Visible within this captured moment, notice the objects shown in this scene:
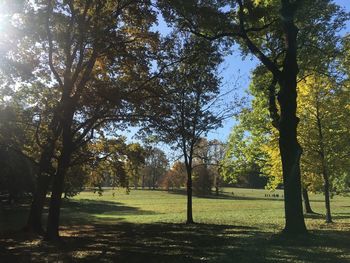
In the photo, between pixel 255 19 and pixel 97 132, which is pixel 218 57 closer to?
pixel 255 19

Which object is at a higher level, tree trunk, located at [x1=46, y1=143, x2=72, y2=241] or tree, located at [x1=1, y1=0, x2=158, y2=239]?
tree, located at [x1=1, y1=0, x2=158, y2=239]

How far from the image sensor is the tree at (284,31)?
630 inches

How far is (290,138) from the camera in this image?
16.3 metres

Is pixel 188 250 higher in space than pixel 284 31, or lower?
lower

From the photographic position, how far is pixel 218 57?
19.3 meters

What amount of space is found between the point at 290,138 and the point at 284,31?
413 cm

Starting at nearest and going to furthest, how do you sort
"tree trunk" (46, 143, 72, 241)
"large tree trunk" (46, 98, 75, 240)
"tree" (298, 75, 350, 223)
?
"large tree trunk" (46, 98, 75, 240) < "tree trunk" (46, 143, 72, 241) < "tree" (298, 75, 350, 223)

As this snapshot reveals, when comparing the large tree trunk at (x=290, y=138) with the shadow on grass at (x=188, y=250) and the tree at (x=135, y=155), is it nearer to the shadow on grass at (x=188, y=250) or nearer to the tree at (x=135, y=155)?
the shadow on grass at (x=188, y=250)

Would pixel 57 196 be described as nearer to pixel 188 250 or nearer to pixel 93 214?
pixel 188 250

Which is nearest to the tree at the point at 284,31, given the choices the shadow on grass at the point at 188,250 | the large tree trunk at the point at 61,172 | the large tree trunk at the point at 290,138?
the large tree trunk at the point at 290,138

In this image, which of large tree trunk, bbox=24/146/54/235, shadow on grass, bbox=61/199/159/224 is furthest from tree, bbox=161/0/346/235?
shadow on grass, bbox=61/199/159/224

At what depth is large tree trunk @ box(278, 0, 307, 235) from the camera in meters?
15.8

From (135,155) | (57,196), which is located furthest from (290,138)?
(135,155)

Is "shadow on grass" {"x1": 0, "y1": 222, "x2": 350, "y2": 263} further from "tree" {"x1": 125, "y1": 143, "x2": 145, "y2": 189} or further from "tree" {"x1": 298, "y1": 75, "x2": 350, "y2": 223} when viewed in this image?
"tree" {"x1": 298, "y1": 75, "x2": 350, "y2": 223}
